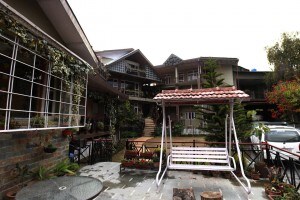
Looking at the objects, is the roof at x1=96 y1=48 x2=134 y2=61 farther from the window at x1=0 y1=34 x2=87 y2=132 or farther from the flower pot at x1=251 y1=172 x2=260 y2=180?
the flower pot at x1=251 y1=172 x2=260 y2=180

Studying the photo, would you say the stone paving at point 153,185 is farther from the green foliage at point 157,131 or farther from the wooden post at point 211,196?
the green foliage at point 157,131

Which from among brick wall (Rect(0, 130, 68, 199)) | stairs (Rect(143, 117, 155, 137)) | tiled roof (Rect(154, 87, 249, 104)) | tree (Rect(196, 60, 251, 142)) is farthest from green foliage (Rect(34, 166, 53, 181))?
stairs (Rect(143, 117, 155, 137))

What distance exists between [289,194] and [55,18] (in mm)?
8402

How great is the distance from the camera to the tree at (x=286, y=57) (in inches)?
808

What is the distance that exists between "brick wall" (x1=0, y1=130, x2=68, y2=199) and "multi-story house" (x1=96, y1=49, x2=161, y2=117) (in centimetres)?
1889

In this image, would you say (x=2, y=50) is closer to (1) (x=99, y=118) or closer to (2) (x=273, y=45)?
(1) (x=99, y=118)

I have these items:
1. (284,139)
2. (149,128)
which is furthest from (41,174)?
(149,128)

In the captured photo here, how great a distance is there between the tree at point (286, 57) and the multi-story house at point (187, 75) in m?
4.09

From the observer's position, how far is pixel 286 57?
69.4 ft

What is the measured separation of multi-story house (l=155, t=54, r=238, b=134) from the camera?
2493 centimetres

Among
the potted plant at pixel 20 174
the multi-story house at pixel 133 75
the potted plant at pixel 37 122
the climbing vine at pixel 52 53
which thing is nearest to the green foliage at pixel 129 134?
the multi-story house at pixel 133 75

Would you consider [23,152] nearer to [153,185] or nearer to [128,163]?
[128,163]

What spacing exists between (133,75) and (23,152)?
21.8m

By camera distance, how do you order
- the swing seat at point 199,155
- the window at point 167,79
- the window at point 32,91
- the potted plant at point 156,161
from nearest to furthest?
the window at point 32,91 < the swing seat at point 199,155 < the potted plant at point 156,161 < the window at point 167,79
